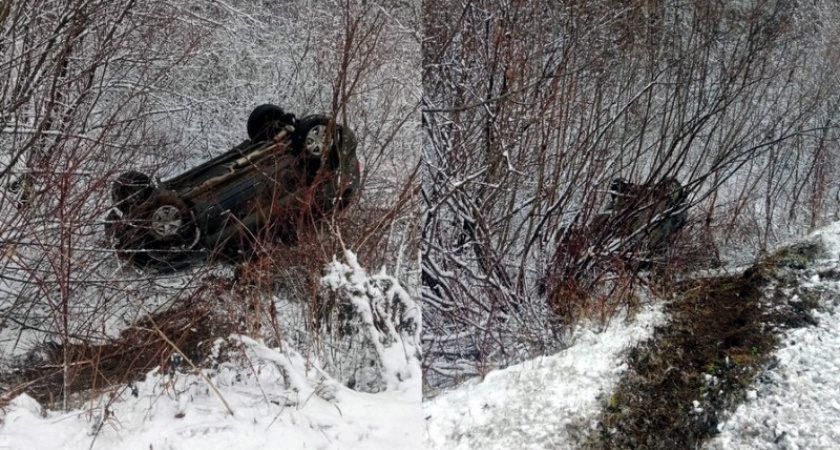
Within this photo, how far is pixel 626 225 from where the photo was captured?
3863 mm

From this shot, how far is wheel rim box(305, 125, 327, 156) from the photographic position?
13.0 feet

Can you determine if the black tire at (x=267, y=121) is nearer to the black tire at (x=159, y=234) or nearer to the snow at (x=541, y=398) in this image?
the black tire at (x=159, y=234)

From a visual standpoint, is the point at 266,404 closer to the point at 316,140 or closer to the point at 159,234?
the point at 159,234

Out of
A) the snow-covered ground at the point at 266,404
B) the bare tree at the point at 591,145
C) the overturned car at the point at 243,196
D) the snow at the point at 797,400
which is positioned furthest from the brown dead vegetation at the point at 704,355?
the overturned car at the point at 243,196

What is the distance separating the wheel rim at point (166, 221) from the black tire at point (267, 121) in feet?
1.49

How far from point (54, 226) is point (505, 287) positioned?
182 cm

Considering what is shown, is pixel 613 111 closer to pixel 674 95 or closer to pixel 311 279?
pixel 674 95

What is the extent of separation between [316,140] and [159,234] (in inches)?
29.8

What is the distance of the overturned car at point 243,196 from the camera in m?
3.77

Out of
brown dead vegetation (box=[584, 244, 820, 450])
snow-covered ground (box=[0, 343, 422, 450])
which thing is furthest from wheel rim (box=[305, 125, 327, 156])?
brown dead vegetation (box=[584, 244, 820, 450])

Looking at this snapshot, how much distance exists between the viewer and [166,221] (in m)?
3.77

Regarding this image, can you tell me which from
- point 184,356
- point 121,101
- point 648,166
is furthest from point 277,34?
point 648,166

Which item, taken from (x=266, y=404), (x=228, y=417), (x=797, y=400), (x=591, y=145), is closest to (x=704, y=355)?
(x=797, y=400)

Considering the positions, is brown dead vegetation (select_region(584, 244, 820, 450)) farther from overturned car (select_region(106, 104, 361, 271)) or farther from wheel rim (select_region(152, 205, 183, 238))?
wheel rim (select_region(152, 205, 183, 238))
